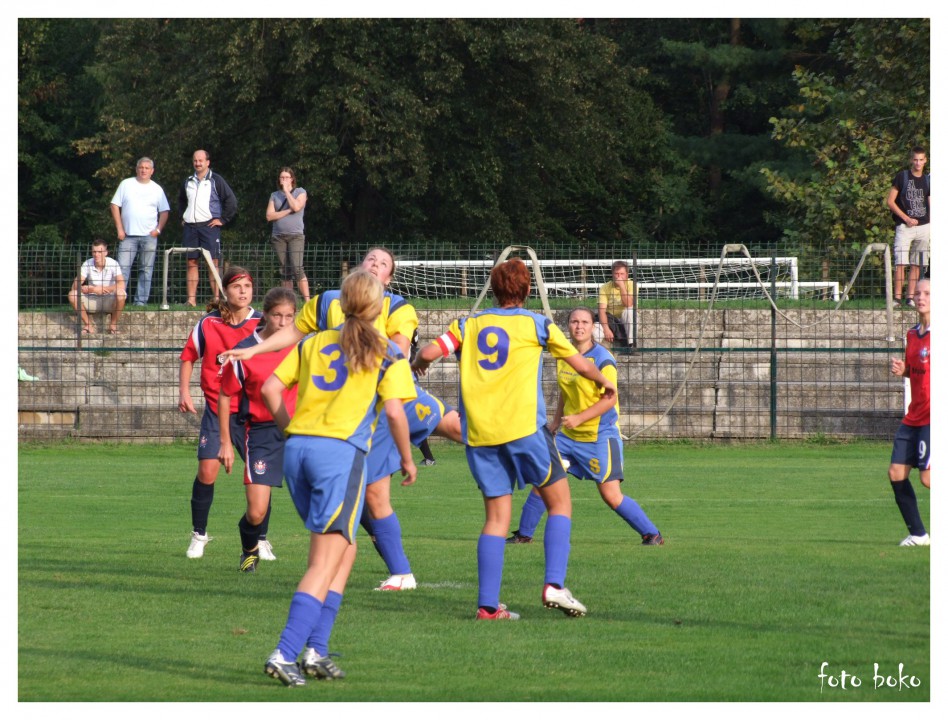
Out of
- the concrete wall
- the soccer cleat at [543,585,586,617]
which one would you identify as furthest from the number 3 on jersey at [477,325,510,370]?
the concrete wall

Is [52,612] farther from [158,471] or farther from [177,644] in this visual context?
[158,471]

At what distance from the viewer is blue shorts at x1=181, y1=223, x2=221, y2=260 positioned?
2127 centimetres

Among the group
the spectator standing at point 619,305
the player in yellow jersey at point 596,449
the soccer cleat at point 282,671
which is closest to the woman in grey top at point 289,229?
the spectator standing at point 619,305

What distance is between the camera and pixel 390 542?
8.88 meters

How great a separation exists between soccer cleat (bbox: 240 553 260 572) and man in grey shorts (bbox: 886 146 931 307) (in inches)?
513

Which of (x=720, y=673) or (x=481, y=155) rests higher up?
(x=481, y=155)

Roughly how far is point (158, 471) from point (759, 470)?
24.2 ft

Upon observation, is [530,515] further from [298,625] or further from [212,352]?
[298,625]

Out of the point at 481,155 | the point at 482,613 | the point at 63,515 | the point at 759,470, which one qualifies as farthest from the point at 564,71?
the point at 482,613

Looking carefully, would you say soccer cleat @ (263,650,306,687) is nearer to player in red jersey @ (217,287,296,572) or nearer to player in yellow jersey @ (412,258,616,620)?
player in yellow jersey @ (412,258,616,620)

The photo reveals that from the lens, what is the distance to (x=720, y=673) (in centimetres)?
631

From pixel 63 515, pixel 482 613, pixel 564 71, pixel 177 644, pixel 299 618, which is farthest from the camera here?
pixel 564 71

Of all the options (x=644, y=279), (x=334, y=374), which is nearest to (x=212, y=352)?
(x=334, y=374)

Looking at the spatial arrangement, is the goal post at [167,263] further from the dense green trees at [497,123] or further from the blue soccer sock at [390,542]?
the blue soccer sock at [390,542]
